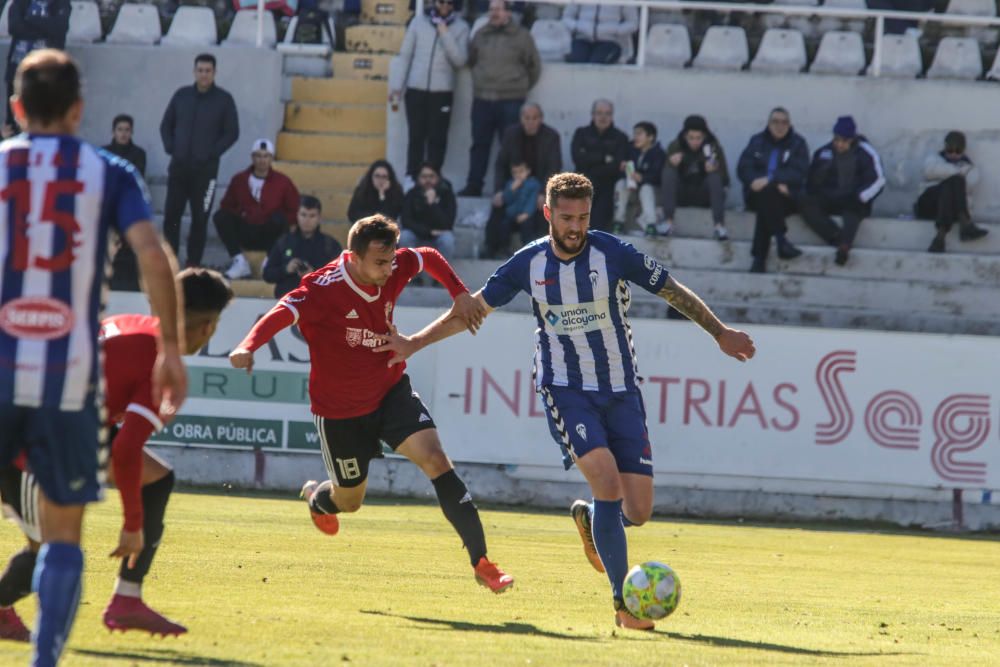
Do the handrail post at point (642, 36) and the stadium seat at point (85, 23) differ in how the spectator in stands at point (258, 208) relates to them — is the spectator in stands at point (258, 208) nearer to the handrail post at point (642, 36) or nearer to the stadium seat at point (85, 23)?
the stadium seat at point (85, 23)

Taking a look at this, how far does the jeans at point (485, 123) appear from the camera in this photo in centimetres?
1908

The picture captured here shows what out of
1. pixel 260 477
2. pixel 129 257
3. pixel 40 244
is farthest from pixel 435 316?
pixel 40 244

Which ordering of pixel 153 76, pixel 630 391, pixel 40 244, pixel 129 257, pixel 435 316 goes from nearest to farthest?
pixel 40 244 < pixel 630 391 < pixel 435 316 < pixel 129 257 < pixel 153 76

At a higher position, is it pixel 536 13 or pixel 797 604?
pixel 536 13

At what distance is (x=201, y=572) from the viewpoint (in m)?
8.76

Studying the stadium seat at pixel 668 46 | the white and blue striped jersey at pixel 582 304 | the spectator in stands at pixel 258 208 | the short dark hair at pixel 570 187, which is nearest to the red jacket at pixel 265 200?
the spectator in stands at pixel 258 208

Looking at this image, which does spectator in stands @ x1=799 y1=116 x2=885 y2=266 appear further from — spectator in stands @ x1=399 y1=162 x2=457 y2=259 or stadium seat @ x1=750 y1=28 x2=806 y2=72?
spectator in stands @ x1=399 y1=162 x2=457 y2=259

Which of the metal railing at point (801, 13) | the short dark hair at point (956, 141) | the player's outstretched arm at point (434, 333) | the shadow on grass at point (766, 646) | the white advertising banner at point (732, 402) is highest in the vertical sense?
the metal railing at point (801, 13)

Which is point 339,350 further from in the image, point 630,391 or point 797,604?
point 797,604

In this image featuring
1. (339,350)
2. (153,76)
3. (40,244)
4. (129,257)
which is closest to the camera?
(40,244)

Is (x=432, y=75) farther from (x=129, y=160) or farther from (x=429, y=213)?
(x=129, y=160)

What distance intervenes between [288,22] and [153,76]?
6.40ft

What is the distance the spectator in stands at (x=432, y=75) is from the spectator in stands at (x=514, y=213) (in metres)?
1.38

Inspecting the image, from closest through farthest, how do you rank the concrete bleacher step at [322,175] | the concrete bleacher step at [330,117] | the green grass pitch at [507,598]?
the green grass pitch at [507,598], the concrete bleacher step at [322,175], the concrete bleacher step at [330,117]
